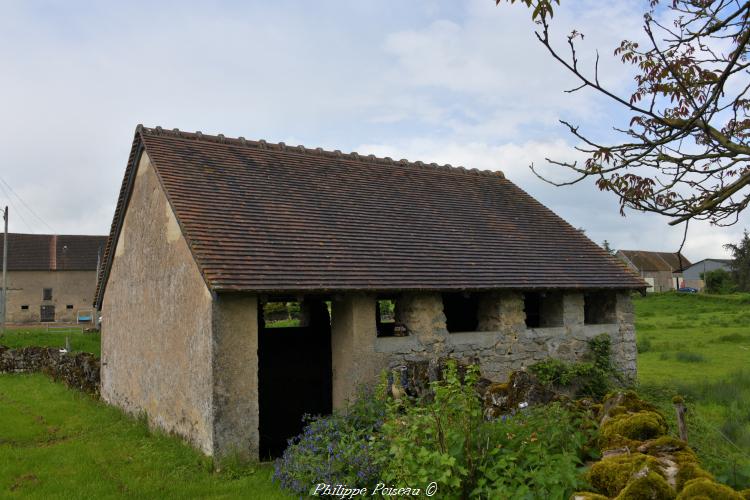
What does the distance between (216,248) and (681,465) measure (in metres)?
6.78

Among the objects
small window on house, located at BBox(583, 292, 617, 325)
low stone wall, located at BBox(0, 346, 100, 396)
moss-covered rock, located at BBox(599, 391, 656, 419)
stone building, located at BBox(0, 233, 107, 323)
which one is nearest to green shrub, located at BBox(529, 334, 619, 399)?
small window on house, located at BBox(583, 292, 617, 325)

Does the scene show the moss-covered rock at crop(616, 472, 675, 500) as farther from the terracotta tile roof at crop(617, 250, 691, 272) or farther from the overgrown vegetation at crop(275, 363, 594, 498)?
the terracotta tile roof at crop(617, 250, 691, 272)

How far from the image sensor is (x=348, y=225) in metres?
11.2

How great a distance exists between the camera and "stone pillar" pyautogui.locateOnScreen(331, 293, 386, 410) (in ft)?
30.7

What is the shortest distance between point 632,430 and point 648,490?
1.08m

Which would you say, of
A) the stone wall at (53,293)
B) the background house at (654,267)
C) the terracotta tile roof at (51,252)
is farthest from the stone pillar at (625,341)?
the background house at (654,267)

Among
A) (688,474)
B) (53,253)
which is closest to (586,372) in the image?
(688,474)

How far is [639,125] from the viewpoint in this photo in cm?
434

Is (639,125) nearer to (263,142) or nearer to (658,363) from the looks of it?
(263,142)

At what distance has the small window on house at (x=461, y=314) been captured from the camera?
14.1m

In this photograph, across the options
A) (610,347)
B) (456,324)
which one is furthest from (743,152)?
(456,324)

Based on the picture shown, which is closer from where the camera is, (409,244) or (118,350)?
(409,244)

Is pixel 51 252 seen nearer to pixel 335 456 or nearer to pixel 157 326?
pixel 157 326

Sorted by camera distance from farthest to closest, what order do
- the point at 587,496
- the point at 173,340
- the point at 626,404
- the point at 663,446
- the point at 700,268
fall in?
1. the point at 700,268
2. the point at 173,340
3. the point at 626,404
4. the point at 663,446
5. the point at 587,496
